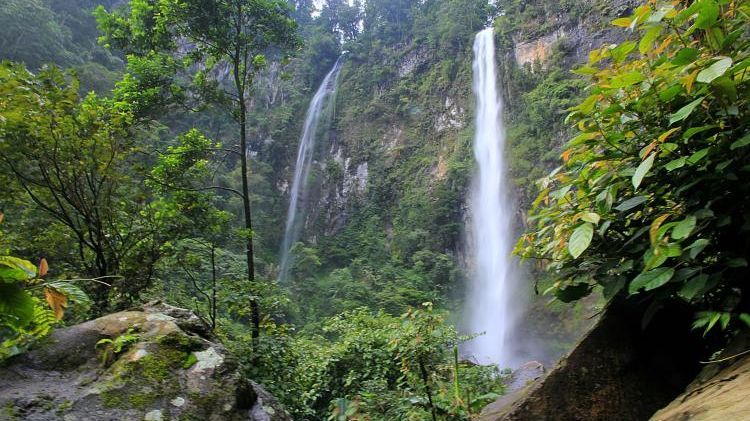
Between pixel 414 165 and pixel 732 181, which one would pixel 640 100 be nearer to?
pixel 732 181

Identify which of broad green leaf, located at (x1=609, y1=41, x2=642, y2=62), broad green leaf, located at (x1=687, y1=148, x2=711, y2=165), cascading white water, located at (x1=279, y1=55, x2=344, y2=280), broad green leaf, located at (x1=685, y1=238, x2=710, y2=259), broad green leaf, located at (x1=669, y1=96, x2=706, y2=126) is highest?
cascading white water, located at (x1=279, y1=55, x2=344, y2=280)

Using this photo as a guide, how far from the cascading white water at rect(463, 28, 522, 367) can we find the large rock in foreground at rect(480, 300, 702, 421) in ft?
38.5

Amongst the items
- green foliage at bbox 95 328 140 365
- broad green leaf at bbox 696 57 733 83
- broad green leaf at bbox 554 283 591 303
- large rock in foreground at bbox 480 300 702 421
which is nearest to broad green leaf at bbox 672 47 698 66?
broad green leaf at bbox 696 57 733 83

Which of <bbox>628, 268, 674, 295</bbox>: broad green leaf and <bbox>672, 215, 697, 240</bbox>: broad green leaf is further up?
<bbox>672, 215, 697, 240</bbox>: broad green leaf

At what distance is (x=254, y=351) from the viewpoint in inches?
158

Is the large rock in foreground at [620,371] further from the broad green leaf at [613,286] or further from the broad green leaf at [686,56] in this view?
the broad green leaf at [686,56]

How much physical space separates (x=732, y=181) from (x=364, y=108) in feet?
85.9

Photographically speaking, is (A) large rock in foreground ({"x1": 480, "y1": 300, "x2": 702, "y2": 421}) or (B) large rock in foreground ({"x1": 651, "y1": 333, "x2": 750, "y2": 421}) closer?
(B) large rock in foreground ({"x1": 651, "y1": 333, "x2": 750, "y2": 421})

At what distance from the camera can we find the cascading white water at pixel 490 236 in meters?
14.1

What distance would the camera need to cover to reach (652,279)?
4.13ft

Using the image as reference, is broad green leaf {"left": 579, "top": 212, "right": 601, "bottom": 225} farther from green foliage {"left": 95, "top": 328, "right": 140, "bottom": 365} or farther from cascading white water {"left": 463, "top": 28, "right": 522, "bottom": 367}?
cascading white water {"left": 463, "top": 28, "right": 522, "bottom": 367}

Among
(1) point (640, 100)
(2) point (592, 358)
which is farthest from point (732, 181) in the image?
(2) point (592, 358)

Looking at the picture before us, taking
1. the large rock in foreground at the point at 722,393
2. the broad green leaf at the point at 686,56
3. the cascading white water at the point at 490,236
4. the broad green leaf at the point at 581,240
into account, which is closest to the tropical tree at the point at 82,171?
the broad green leaf at the point at 581,240

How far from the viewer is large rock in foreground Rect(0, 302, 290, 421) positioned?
188 centimetres
